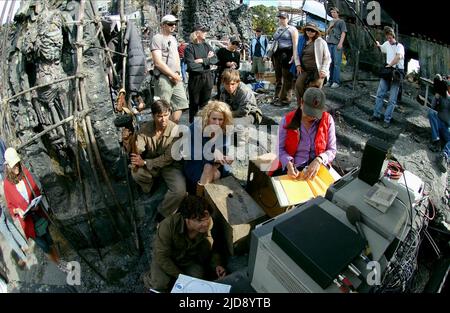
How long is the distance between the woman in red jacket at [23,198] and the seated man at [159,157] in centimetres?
126

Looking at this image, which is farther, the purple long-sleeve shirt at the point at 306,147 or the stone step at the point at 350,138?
the stone step at the point at 350,138

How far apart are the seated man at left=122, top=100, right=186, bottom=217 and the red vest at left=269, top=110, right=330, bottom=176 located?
1.36 metres

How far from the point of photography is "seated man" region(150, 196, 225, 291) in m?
2.58

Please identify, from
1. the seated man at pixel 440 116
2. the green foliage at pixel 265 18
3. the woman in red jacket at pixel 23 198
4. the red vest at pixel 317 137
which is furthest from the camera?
the green foliage at pixel 265 18

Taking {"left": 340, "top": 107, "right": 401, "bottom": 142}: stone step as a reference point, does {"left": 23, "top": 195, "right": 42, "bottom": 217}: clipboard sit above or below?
below

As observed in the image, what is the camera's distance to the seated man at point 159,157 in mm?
3490

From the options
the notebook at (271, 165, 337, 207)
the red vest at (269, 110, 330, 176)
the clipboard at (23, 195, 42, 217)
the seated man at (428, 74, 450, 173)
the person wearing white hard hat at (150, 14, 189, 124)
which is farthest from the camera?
the seated man at (428, 74, 450, 173)

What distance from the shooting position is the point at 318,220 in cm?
177

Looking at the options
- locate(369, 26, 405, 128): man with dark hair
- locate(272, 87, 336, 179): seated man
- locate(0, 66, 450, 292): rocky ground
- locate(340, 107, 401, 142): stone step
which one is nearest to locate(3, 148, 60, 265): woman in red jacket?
locate(0, 66, 450, 292): rocky ground

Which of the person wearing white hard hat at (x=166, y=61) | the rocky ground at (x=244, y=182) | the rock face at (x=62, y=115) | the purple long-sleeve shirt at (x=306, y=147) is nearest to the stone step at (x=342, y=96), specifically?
the rocky ground at (x=244, y=182)

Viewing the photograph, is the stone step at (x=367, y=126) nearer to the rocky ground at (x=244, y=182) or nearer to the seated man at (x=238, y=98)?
the rocky ground at (x=244, y=182)

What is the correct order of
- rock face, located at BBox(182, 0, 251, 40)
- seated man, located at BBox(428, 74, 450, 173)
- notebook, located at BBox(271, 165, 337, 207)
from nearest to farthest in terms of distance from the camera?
1. notebook, located at BBox(271, 165, 337, 207)
2. seated man, located at BBox(428, 74, 450, 173)
3. rock face, located at BBox(182, 0, 251, 40)

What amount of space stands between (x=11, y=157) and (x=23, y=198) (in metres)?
0.65

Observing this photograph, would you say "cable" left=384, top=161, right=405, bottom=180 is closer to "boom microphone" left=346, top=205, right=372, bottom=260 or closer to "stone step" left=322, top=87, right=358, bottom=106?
"boom microphone" left=346, top=205, right=372, bottom=260
